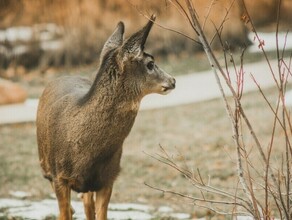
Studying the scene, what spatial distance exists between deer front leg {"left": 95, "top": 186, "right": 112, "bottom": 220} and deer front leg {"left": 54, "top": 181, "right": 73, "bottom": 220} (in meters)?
0.23

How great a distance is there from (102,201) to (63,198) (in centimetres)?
31

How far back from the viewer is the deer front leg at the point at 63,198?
223 inches

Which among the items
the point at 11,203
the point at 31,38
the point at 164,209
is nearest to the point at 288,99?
the point at 164,209

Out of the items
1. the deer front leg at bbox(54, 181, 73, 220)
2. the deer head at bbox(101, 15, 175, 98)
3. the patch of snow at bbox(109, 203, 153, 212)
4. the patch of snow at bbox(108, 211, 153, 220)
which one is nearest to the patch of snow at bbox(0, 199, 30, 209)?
the patch of snow at bbox(109, 203, 153, 212)

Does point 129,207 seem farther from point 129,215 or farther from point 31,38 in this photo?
point 31,38

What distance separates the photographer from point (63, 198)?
5711 mm

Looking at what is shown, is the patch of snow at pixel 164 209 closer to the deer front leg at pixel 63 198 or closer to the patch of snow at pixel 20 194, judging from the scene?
the patch of snow at pixel 20 194

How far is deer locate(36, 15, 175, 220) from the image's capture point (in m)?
5.34

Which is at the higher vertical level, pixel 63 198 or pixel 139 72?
pixel 139 72

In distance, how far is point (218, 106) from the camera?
14.9 m

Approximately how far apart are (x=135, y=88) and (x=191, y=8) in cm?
145

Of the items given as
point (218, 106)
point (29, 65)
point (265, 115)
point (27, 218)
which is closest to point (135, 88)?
point (27, 218)

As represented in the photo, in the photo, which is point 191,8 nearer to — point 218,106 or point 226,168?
point 226,168

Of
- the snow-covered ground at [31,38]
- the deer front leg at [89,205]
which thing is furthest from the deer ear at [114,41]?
the snow-covered ground at [31,38]
